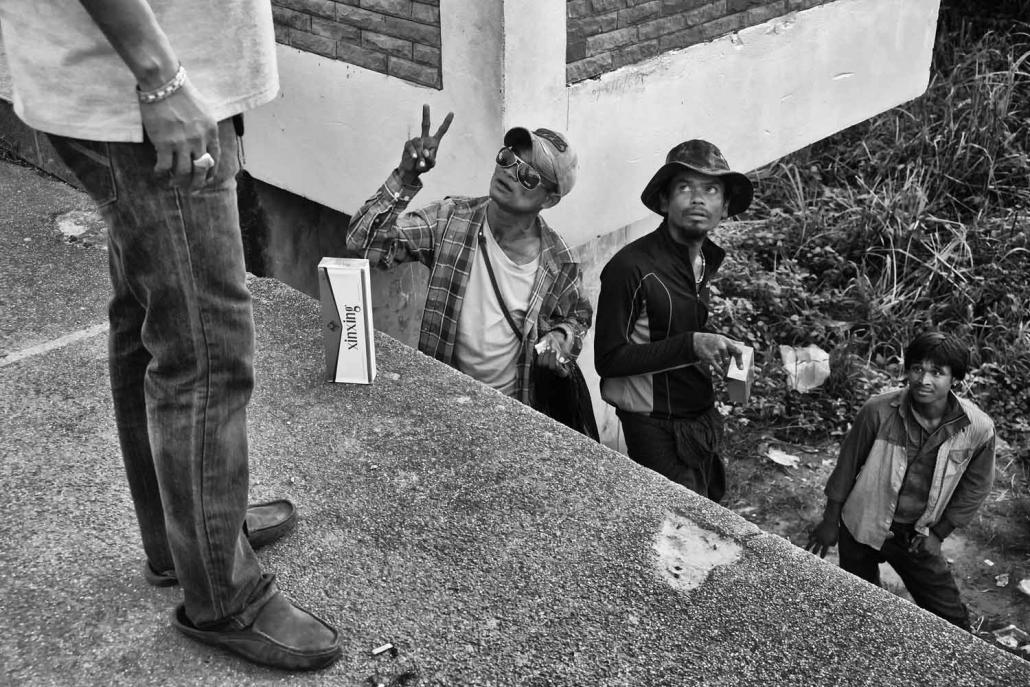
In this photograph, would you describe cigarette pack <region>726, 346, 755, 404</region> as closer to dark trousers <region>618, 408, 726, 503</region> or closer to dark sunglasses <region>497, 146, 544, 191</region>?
dark trousers <region>618, 408, 726, 503</region>

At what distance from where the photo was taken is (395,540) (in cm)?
253

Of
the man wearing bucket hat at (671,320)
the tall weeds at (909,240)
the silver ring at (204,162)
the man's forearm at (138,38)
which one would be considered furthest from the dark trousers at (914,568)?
the man's forearm at (138,38)

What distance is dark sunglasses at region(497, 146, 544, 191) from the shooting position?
3.38 m

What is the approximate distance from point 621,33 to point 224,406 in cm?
289

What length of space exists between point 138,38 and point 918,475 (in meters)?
2.93

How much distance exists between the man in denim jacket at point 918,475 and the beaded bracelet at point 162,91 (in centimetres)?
264

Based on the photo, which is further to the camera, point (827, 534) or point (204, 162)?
point (827, 534)

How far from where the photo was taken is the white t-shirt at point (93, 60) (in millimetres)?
1609

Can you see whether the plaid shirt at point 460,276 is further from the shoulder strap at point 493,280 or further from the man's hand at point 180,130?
the man's hand at point 180,130

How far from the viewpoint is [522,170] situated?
3377 mm

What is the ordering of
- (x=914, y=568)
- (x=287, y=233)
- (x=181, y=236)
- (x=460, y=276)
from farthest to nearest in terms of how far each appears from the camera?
(x=287, y=233), (x=914, y=568), (x=460, y=276), (x=181, y=236)

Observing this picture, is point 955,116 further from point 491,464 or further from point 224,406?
point 224,406

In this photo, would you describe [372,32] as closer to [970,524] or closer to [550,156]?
[550,156]

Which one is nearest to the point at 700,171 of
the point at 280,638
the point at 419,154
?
the point at 419,154
